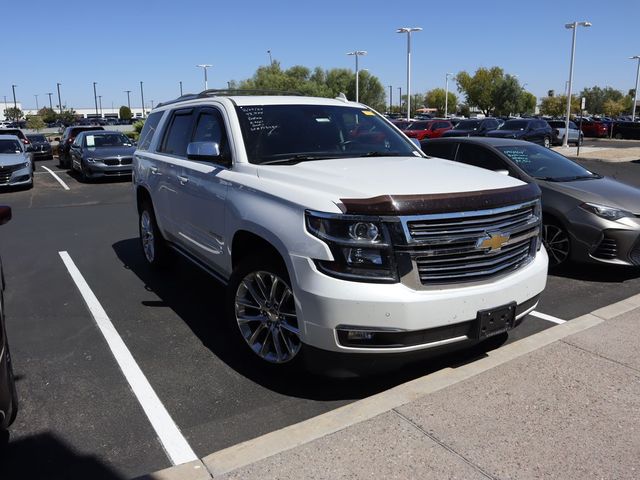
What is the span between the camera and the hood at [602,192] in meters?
6.18

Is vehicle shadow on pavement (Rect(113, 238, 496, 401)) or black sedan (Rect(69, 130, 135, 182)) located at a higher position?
black sedan (Rect(69, 130, 135, 182))

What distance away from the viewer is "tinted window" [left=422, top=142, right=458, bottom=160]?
25.6 ft

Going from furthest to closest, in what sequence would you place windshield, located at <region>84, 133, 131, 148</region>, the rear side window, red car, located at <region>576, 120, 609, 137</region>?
red car, located at <region>576, 120, 609, 137</region> < windshield, located at <region>84, 133, 131, 148</region> < the rear side window

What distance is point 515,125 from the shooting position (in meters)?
30.0

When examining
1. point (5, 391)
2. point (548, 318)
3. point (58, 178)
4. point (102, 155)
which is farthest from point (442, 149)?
point (58, 178)

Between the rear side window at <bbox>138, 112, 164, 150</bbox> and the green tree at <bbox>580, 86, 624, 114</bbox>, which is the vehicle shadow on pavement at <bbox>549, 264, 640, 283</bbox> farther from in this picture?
the green tree at <bbox>580, 86, 624, 114</bbox>

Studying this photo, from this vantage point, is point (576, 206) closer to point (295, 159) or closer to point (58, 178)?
point (295, 159)

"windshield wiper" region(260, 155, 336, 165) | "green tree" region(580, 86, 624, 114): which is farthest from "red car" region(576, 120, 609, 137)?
"green tree" region(580, 86, 624, 114)

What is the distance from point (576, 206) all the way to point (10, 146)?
15895mm

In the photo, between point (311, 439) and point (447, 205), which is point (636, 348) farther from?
point (311, 439)

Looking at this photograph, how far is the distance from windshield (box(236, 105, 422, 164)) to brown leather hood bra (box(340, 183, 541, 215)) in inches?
49.0

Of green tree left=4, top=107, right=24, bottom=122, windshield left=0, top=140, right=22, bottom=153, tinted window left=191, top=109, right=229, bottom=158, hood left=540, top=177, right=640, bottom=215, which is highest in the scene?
green tree left=4, top=107, right=24, bottom=122

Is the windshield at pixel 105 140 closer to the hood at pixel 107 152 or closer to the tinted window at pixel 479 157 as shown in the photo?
the hood at pixel 107 152

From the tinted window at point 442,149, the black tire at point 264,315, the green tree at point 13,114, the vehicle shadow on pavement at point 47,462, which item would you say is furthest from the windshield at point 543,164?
the green tree at point 13,114
